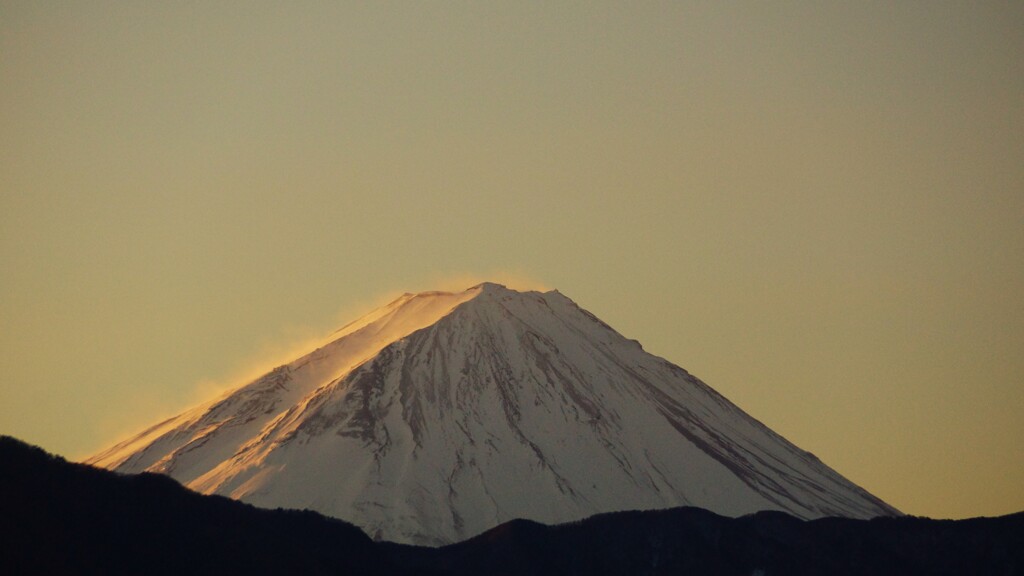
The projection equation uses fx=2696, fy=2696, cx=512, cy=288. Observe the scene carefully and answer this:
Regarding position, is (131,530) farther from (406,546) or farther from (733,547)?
(733,547)

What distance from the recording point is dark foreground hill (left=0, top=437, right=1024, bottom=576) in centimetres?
12069

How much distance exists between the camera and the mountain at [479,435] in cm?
15712

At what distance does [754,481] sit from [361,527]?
29.3m

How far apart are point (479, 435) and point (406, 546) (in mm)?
19180

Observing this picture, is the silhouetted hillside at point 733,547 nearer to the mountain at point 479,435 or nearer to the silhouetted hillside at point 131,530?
the mountain at point 479,435

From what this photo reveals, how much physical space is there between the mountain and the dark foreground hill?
581cm

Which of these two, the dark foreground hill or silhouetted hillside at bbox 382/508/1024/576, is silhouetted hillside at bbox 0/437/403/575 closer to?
the dark foreground hill

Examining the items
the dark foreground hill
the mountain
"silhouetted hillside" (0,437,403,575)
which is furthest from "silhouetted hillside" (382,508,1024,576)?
"silhouetted hillside" (0,437,403,575)

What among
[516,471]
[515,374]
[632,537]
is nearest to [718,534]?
[632,537]

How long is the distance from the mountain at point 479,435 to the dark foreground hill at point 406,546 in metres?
5.81

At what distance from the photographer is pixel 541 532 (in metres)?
150

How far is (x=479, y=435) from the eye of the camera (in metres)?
164

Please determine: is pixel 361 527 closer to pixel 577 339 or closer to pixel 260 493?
pixel 260 493

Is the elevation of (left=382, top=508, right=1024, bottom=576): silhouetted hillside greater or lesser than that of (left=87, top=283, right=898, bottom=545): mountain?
lesser
